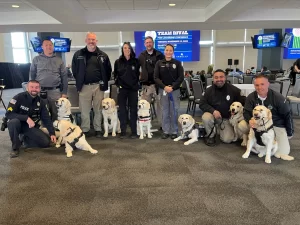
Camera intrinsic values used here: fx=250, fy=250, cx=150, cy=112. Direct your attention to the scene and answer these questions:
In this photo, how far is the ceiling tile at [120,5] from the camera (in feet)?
20.8

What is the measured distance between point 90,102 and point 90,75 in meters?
0.47

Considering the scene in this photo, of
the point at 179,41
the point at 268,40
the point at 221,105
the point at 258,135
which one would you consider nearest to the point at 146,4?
the point at 221,105

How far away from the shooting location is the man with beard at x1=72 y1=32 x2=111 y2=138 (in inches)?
163

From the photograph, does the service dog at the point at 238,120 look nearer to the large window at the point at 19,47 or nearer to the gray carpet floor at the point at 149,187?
the gray carpet floor at the point at 149,187

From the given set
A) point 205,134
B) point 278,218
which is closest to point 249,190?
point 278,218

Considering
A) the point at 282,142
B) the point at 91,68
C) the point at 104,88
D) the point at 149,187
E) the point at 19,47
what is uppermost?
the point at 19,47

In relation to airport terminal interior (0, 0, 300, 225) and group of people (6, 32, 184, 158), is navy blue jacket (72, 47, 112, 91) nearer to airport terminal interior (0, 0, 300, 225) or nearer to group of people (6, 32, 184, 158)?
group of people (6, 32, 184, 158)

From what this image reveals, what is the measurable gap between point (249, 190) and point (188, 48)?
42.7ft

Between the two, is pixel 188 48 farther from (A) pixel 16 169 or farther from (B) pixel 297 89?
(A) pixel 16 169

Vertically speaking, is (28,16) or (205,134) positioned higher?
(28,16)

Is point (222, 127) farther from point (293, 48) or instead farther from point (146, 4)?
point (293, 48)

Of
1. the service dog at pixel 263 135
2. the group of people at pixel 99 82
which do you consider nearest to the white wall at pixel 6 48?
the group of people at pixel 99 82

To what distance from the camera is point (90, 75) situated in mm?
4188

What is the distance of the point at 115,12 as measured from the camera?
290 inches
